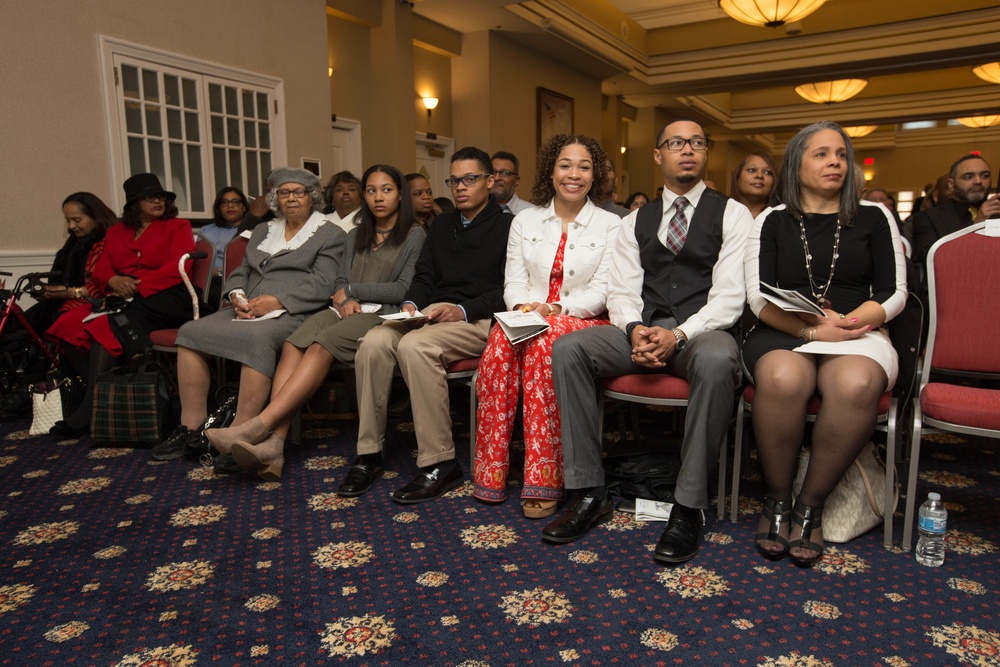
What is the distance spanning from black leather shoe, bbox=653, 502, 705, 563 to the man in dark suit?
276cm

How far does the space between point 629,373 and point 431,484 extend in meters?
0.89

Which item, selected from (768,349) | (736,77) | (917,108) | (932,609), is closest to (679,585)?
(932,609)

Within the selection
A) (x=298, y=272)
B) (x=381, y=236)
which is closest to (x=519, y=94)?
(x=381, y=236)

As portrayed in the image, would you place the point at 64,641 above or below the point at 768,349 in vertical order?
below

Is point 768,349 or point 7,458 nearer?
point 768,349

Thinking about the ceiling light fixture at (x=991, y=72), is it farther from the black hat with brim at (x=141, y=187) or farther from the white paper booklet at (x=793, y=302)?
the black hat with brim at (x=141, y=187)

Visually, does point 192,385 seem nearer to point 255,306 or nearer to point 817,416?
point 255,306

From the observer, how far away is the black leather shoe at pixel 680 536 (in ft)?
6.93

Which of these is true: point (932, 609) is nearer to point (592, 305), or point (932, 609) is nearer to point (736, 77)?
point (592, 305)

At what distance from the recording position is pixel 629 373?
2.48 meters

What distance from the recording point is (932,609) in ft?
6.01

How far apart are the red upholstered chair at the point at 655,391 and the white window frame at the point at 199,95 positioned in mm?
3964

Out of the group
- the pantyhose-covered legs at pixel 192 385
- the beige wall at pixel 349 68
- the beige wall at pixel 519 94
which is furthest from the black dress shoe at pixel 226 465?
the beige wall at pixel 519 94

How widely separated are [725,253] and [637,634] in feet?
4.57
